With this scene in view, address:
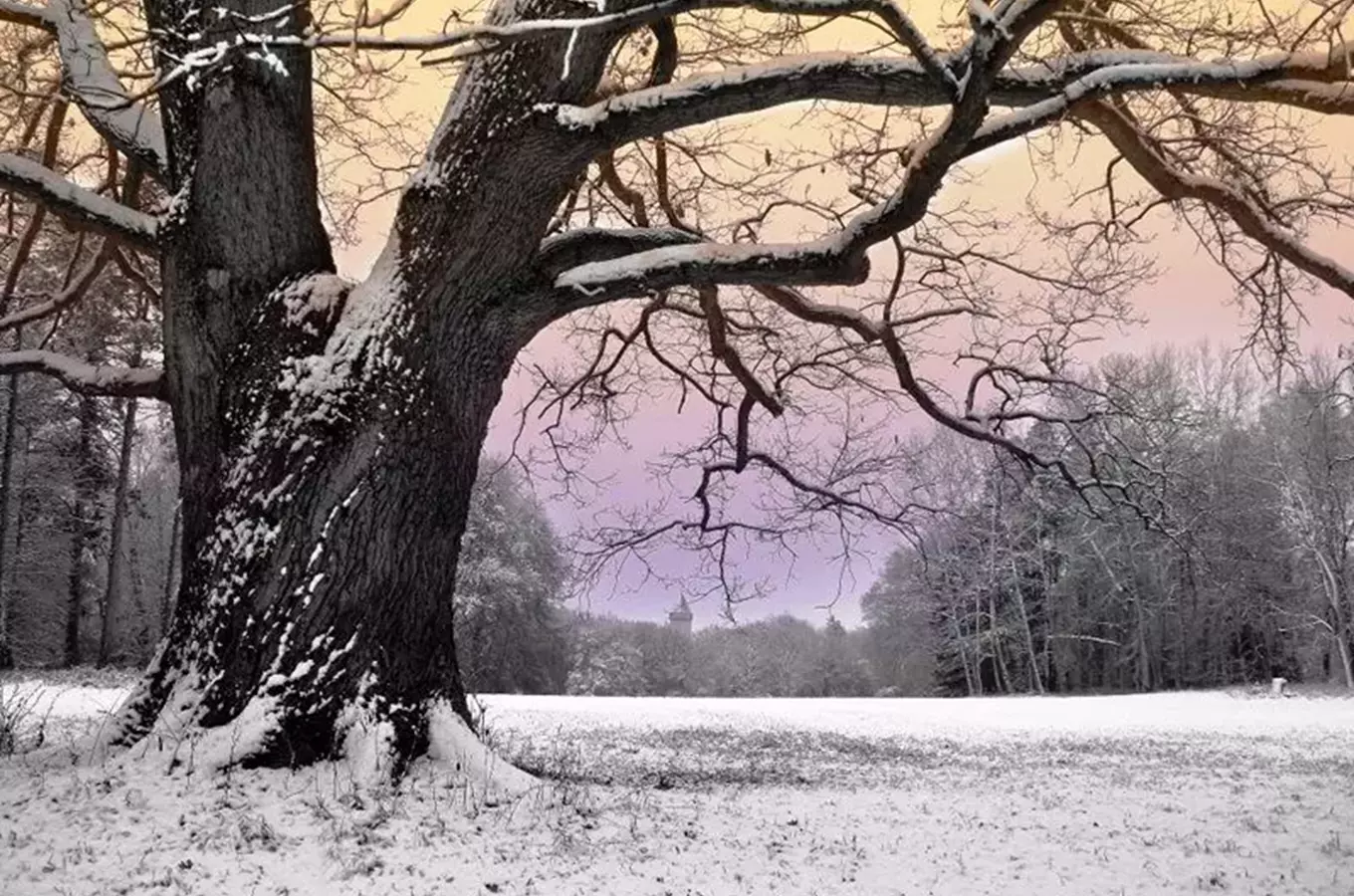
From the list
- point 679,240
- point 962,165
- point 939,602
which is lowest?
point 939,602

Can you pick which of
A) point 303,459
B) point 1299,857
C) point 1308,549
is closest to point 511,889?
point 303,459

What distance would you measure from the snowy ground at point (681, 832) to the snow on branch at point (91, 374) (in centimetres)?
257

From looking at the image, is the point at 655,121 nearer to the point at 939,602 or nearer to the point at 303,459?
the point at 303,459

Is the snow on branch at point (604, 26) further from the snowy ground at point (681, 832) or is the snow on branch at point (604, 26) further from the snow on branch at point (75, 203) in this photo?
the snow on branch at point (75, 203)

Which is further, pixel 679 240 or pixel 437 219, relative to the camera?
pixel 679 240

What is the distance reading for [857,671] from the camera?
51.2 m

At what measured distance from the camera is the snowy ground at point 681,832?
3986mm

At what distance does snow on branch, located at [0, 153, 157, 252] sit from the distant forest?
39.9ft

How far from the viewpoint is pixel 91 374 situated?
266 inches

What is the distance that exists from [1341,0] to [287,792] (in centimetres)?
582

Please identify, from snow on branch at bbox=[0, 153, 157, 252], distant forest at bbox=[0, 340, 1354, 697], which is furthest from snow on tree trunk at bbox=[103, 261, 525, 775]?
distant forest at bbox=[0, 340, 1354, 697]

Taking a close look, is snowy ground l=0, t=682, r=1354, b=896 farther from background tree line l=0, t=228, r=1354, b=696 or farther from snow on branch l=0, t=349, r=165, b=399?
background tree line l=0, t=228, r=1354, b=696

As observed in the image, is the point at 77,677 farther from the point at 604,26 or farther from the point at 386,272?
the point at 604,26

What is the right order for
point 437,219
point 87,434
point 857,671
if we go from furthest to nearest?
point 857,671
point 87,434
point 437,219
